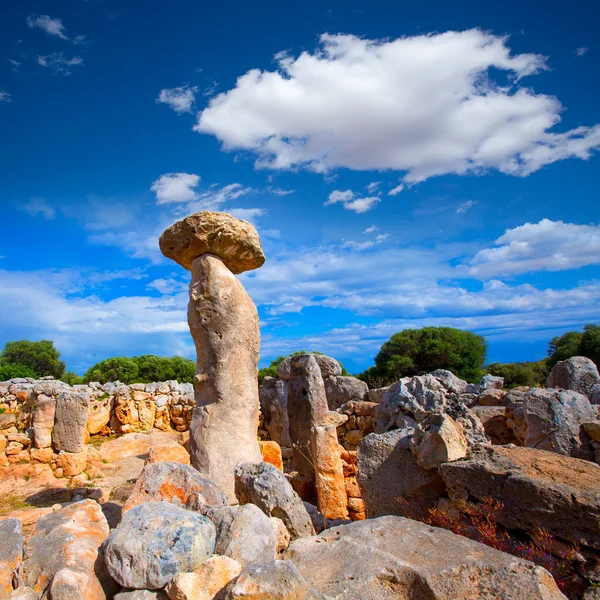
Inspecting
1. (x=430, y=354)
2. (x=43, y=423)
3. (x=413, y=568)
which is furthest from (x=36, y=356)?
(x=413, y=568)

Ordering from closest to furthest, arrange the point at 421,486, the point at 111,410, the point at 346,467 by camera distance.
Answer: the point at 421,486 < the point at 346,467 < the point at 111,410

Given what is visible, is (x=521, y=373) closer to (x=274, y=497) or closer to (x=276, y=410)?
(x=276, y=410)

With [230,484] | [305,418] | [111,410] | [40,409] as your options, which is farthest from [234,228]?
[111,410]

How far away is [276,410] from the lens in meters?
12.7

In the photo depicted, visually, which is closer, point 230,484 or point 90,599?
point 90,599

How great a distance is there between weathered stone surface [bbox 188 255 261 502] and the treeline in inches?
519

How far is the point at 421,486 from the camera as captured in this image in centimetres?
378

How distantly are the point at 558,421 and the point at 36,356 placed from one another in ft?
120

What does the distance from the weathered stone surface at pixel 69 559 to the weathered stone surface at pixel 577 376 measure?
815 cm

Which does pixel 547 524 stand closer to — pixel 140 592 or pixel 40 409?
pixel 140 592

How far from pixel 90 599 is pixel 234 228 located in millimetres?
3958

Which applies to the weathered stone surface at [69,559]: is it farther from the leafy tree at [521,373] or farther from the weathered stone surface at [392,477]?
the leafy tree at [521,373]

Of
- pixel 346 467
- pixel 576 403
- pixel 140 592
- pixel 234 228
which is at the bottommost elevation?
pixel 346 467

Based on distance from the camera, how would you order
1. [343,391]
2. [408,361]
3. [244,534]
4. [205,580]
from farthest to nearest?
1. [408,361]
2. [343,391]
3. [244,534]
4. [205,580]
